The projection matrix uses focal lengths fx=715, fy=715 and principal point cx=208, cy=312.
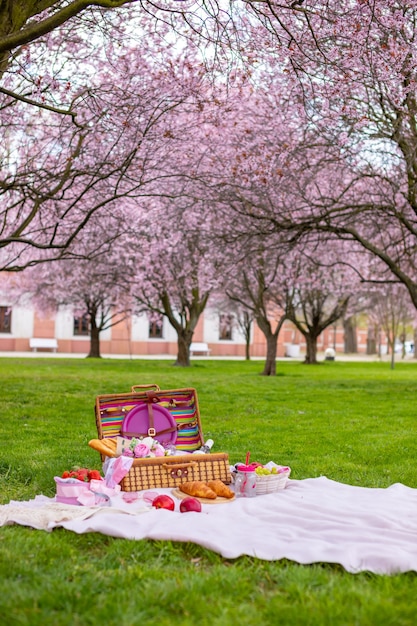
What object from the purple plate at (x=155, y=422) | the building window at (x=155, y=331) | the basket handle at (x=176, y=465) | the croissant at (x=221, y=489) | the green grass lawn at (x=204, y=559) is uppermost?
the building window at (x=155, y=331)

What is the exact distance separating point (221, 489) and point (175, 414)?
164cm

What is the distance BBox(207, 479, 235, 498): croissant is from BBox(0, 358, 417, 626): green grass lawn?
1428 millimetres

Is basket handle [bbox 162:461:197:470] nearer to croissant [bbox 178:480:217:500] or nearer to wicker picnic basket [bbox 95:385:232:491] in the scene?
wicker picnic basket [bbox 95:385:232:491]

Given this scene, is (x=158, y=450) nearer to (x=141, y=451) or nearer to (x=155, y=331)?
(x=141, y=451)

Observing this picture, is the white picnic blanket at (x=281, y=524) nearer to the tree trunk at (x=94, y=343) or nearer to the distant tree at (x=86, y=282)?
the distant tree at (x=86, y=282)

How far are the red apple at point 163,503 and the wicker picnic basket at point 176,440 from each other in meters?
0.56

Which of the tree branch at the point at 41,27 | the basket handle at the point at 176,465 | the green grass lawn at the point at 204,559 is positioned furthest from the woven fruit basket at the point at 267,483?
the tree branch at the point at 41,27

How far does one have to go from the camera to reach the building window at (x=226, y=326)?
4319 cm

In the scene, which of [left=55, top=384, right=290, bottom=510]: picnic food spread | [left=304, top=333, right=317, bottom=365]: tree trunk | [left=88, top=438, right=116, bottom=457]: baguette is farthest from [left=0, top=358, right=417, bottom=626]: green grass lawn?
[left=304, top=333, right=317, bottom=365]: tree trunk

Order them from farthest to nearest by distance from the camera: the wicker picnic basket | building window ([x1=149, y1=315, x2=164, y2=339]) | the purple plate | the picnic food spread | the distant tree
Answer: building window ([x1=149, y1=315, x2=164, y2=339])
the distant tree
the purple plate
the wicker picnic basket
the picnic food spread

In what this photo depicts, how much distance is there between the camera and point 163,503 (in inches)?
208

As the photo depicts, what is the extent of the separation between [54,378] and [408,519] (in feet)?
50.3

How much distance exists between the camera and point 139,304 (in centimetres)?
3059

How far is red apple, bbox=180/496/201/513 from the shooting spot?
512 centimetres
